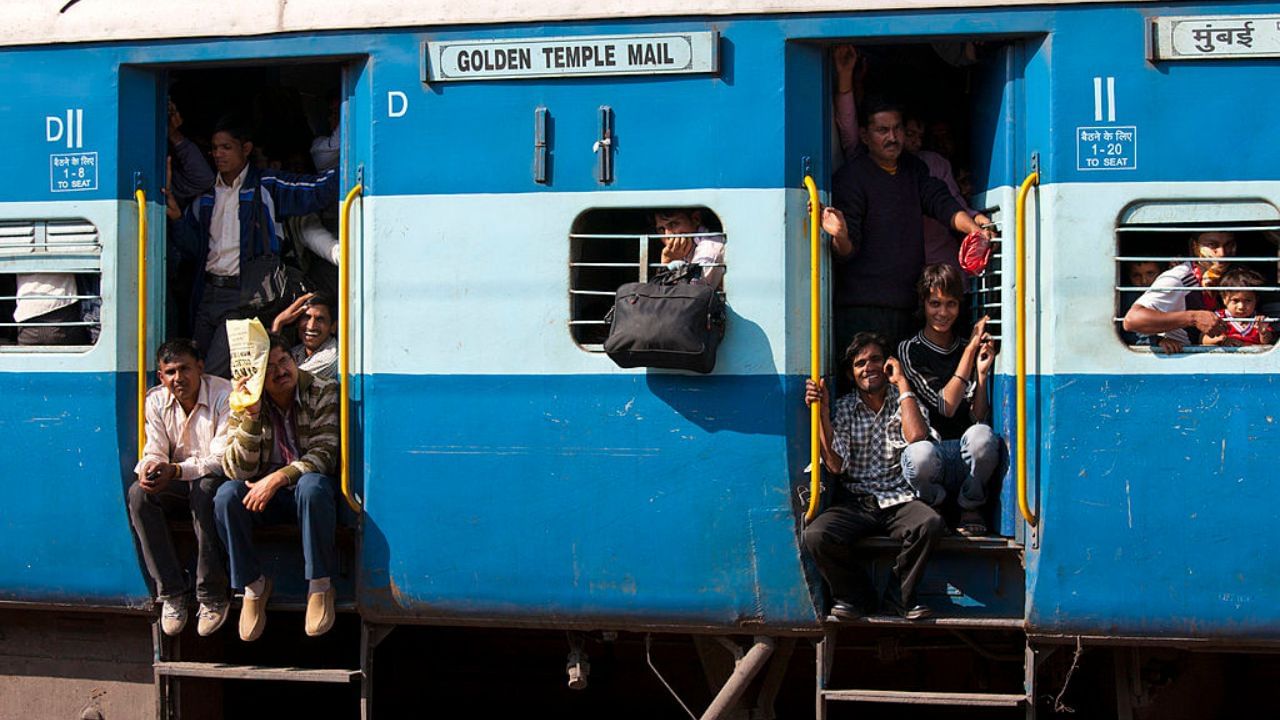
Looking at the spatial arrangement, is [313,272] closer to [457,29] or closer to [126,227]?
[126,227]

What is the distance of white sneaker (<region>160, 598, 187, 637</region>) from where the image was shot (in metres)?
5.95

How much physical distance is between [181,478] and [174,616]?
533 mm

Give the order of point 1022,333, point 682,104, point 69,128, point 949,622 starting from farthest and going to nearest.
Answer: point 69,128, point 682,104, point 949,622, point 1022,333

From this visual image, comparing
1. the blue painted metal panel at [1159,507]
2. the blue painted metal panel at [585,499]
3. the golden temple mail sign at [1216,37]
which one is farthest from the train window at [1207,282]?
the blue painted metal panel at [585,499]

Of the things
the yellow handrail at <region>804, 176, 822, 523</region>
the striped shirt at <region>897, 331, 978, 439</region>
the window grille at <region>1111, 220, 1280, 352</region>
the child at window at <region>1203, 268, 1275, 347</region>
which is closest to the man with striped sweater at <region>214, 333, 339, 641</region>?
the yellow handrail at <region>804, 176, 822, 523</region>

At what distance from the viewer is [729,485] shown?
5.60 meters

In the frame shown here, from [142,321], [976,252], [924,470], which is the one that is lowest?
[924,470]

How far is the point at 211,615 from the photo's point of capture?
19.3 feet

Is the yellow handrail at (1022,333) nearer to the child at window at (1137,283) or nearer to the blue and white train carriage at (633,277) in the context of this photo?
the blue and white train carriage at (633,277)

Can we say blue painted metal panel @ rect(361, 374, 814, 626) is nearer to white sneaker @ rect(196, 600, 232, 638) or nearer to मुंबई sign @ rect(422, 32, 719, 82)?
white sneaker @ rect(196, 600, 232, 638)

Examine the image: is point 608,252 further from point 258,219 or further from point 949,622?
point 949,622

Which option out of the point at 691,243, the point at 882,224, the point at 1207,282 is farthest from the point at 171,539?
the point at 1207,282

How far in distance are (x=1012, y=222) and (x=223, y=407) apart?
3097mm

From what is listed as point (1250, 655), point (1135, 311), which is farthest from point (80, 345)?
point (1250, 655)
